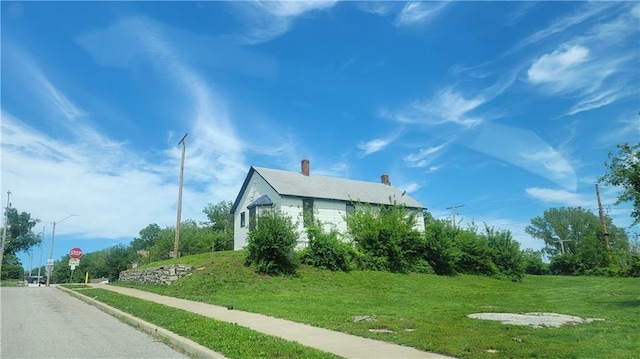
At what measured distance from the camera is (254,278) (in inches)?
849

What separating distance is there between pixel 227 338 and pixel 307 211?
74.4ft

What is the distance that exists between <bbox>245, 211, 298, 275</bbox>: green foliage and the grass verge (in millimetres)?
9718

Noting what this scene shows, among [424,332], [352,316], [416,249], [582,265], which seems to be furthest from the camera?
[582,265]

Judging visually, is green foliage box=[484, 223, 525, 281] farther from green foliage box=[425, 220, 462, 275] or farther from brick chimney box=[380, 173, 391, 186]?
brick chimney box=[380, 173, 391, 186]

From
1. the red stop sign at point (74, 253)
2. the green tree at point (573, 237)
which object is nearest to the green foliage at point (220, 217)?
the red stop sign at point (74, 253)

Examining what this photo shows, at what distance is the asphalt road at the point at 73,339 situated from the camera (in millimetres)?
8008

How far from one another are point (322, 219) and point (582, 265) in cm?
2963

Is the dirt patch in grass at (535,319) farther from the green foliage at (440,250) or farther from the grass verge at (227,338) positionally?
the green foliage at (440,250)

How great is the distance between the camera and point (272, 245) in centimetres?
2256

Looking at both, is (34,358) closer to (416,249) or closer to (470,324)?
(470,324)

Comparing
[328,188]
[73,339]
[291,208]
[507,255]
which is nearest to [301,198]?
[291,208]

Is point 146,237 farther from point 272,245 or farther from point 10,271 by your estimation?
point 272,245

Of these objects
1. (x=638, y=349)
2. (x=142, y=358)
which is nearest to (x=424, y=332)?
(x=638, y=349)

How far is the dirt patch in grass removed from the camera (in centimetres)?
1004
